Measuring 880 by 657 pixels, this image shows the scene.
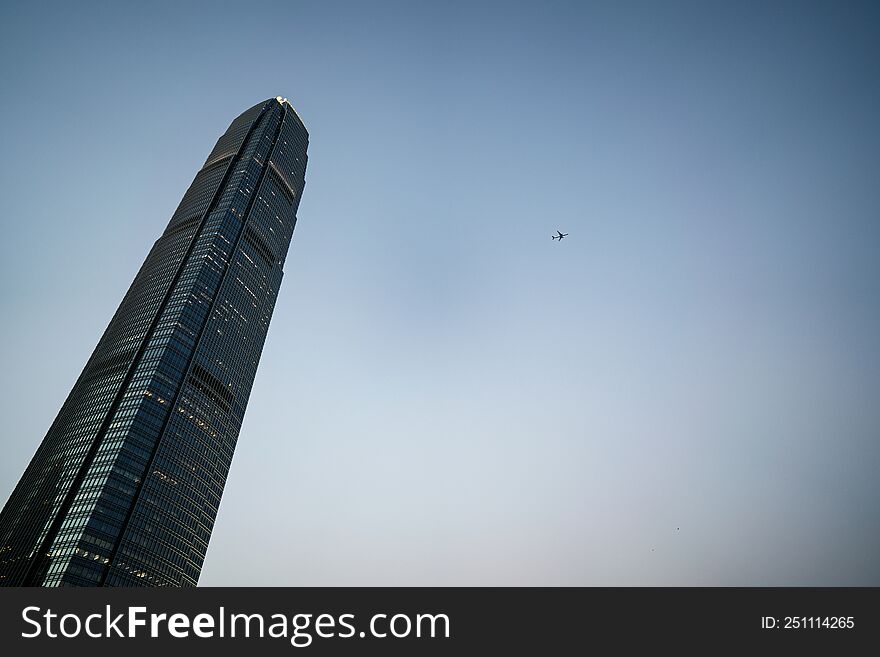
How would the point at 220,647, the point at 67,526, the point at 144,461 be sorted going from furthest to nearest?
the point at 144,461, the point at 67,526, the point at 220,647

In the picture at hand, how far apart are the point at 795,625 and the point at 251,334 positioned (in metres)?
189

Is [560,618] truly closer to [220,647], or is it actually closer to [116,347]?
[220,647]

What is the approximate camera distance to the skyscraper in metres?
134

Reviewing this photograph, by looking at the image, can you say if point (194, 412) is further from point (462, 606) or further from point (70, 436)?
point (462, 606)

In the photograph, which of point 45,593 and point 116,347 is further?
point 116,347

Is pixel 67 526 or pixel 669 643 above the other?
pixel 67 526

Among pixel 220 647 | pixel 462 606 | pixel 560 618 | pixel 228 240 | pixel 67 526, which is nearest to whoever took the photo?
pixel 220 647

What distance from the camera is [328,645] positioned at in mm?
24438

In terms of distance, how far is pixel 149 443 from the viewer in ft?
490

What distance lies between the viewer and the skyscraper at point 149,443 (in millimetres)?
134500

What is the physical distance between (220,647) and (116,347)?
6968 inches

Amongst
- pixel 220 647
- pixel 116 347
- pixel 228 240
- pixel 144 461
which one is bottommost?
pixel 220 647

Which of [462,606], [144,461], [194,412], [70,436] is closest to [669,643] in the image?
[462,606]

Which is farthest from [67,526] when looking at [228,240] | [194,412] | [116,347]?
[228,240]
